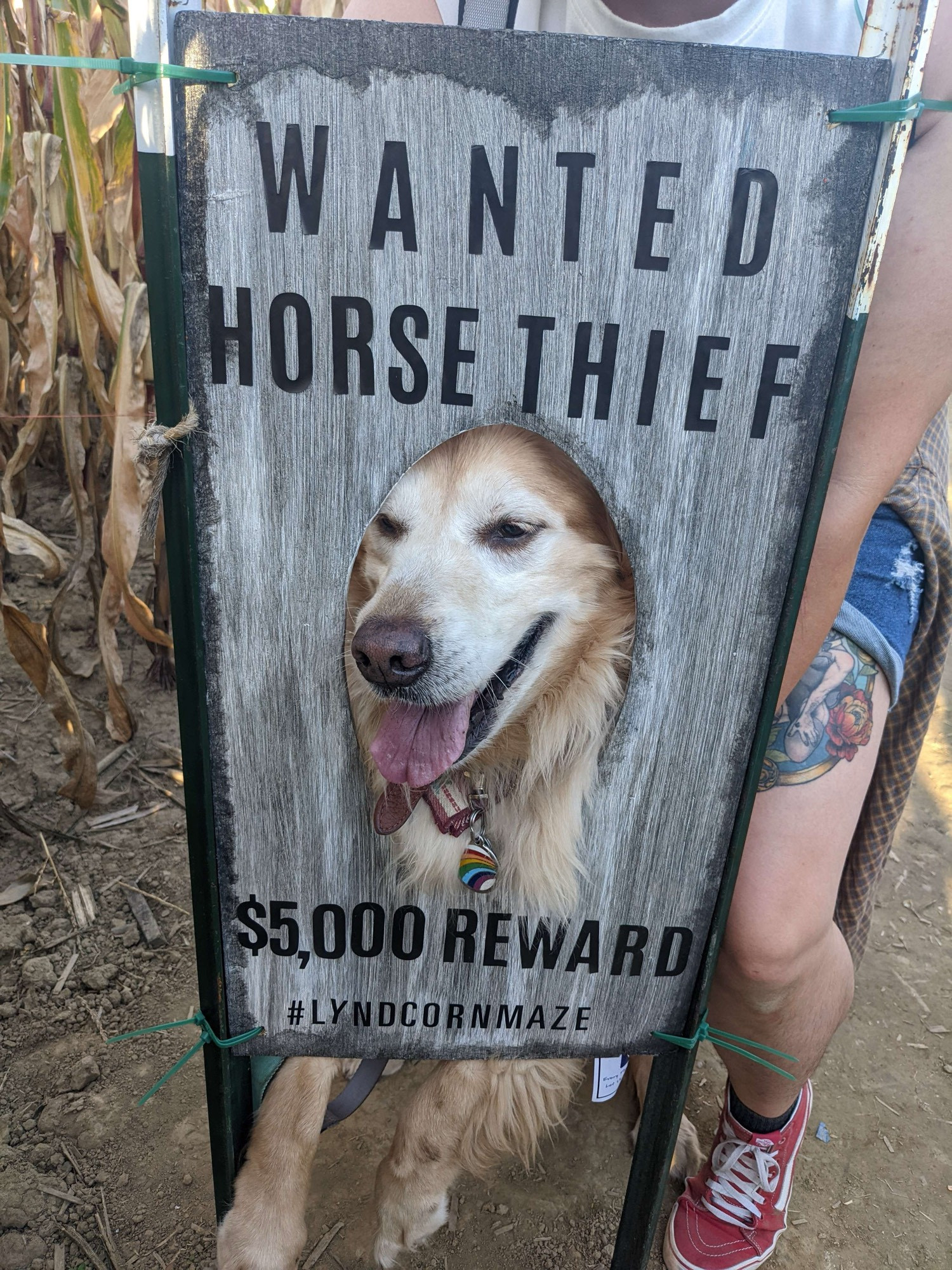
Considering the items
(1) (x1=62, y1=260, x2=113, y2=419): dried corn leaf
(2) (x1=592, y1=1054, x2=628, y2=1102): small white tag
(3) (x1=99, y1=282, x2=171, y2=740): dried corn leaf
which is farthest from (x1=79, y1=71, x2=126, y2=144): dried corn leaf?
(2) (x1=592, y1=1054, x2=628, y2=1102): small white tag

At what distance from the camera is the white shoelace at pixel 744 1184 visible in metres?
1.76

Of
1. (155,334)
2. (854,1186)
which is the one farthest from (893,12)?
(854,1186)

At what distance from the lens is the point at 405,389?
0.89m

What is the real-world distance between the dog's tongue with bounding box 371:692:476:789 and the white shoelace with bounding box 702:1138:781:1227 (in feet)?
3.99

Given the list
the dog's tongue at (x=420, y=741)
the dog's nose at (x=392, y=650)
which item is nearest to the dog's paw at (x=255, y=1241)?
the dog's tongue at (x=420, y=741)

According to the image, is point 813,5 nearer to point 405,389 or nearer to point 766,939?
point 405,389

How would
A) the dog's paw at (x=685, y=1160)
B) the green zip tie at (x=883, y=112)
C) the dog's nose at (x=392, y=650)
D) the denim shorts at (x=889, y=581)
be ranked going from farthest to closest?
1. the dog's paw at (x=685, y=1160)
2. the denim shorts at (x=889, y=581)
3. the dog's nose at (x=392, y=650)
4. the green zip tie at (x=883, y=112)

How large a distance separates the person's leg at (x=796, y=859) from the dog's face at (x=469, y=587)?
0.48 meters

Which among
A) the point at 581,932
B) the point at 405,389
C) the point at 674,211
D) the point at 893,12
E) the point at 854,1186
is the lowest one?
the point at 854,1186

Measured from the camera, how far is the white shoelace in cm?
176

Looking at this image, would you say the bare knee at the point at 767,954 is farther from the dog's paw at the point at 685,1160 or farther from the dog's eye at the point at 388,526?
the dog's eye at the point at 388,526

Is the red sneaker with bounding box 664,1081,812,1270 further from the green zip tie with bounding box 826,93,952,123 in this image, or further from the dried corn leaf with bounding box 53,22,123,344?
the dried corn leaf with bounding box 53,22,123,344

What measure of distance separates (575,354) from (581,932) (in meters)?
0.71

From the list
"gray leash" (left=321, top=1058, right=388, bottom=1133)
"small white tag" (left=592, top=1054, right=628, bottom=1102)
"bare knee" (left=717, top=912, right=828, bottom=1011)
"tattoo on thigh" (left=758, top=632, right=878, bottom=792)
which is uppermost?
"tattoo on thigh" (left=758, top=632, right=878, bottom=792)
